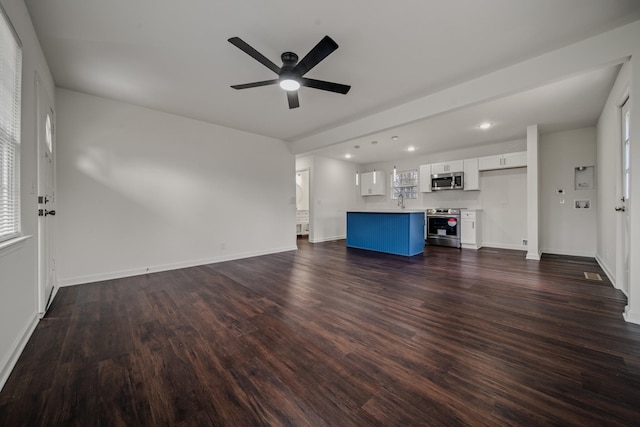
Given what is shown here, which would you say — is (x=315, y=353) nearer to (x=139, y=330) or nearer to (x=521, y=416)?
(x=521, y=416)

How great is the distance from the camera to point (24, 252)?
1.92 meters

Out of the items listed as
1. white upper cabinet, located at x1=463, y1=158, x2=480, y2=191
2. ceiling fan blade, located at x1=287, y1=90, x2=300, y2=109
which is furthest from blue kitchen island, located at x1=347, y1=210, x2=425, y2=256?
ceiling fan blade, located at x1=287, y1=90, x2=300, y2=109

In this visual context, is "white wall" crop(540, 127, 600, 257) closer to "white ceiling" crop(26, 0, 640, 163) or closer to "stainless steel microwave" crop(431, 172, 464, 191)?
"white ceiling" crop(26, 0, 640, 163)

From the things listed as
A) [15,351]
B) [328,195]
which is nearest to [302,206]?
[328,195]

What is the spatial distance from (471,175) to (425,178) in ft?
3.69

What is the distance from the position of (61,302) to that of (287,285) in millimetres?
2545

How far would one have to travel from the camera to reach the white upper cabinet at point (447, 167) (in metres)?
6.29

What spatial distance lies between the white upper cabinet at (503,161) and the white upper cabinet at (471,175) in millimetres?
106

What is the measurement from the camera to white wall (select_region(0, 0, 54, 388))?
1.59 m

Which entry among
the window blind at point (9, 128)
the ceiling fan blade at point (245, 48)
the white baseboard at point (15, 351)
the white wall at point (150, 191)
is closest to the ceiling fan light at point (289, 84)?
the ceiling fan blade at point (245, 48)

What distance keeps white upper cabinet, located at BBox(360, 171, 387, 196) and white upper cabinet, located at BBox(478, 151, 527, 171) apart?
2709 millimetres

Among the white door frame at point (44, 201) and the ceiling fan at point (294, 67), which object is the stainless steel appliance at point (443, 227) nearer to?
the ceiling fan at point (294, 67)

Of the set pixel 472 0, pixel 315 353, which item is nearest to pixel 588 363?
pixel 315 353

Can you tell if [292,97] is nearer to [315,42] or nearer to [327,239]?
[315,42]
